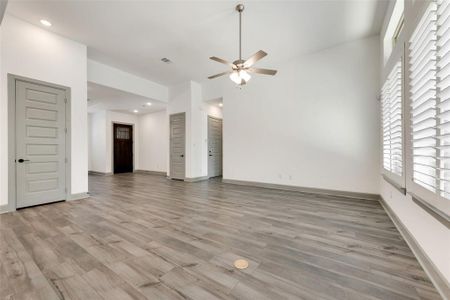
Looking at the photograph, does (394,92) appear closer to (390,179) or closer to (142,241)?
(390,179)

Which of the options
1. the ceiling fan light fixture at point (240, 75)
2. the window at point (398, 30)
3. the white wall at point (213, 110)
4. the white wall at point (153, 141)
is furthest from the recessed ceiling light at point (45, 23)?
the window at point (398, 30)

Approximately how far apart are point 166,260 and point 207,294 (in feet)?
2.09

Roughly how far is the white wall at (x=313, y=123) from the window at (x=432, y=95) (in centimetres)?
247

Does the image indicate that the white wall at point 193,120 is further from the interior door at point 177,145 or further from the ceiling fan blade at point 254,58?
the ceiling fan blade at point 254,58

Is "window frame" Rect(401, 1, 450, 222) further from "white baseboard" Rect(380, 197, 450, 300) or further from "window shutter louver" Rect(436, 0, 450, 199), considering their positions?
"white baseboard" Rect(380, 197, 450, 300)

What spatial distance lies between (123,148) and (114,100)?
117 inches

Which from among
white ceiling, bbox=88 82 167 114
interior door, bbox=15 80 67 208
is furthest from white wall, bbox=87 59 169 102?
interior door, bbox=15 80 67 208

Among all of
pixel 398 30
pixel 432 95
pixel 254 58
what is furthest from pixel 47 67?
pixel 398 30

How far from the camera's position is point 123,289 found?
4.93 feet

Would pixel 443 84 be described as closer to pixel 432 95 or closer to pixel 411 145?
pixel 432 95

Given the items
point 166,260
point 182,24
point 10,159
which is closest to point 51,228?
point 10,159

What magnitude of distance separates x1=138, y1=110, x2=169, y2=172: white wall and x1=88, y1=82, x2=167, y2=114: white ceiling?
0.53m

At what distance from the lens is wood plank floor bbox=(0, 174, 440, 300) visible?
1.50 m

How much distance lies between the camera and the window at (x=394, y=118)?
250 cm
